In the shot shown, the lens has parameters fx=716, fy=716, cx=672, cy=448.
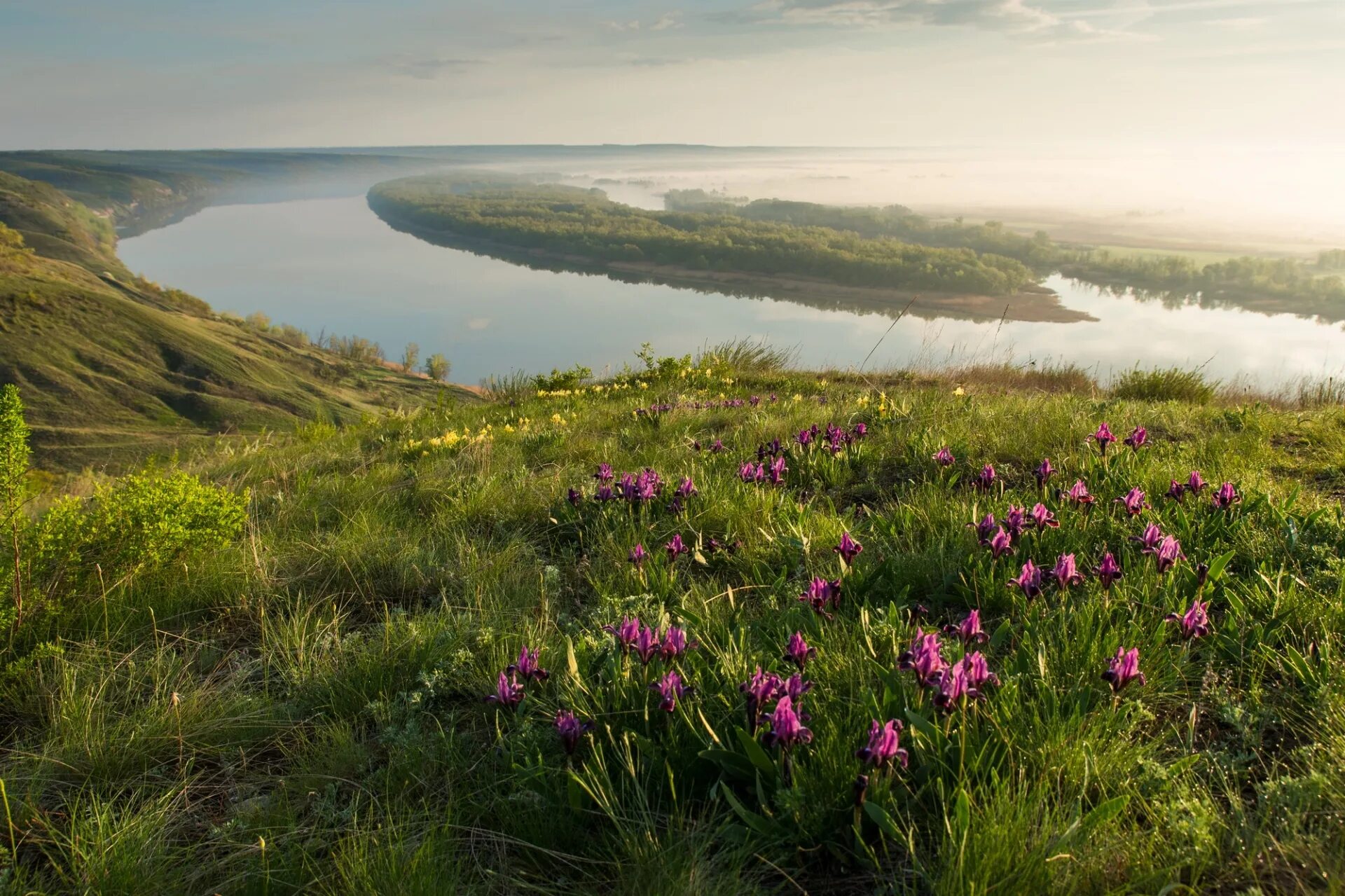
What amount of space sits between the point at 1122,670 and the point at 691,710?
3.68 feet

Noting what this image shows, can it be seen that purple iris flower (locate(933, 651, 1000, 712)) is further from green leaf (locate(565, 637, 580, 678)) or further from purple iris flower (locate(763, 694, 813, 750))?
green leaf (locate(565, 637, 580, 678))

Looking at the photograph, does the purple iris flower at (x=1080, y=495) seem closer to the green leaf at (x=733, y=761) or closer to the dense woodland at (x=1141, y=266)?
the green leaf at (x=733, y=761)

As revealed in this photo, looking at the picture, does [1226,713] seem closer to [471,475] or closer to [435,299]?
[471,475]

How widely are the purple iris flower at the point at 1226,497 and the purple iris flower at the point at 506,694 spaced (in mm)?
2893

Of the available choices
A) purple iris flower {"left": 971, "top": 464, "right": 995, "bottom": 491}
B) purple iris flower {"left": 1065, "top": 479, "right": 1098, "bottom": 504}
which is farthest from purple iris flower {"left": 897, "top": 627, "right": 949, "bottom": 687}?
purple iris flower {"left": 971, "top": 464, "right": 995, "bottom": 491}

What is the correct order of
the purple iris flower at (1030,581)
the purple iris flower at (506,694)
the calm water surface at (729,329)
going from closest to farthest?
the purple iris flower at (506,694) → the purple iris flower at (1030,581) → the calm water surface at (729,329)

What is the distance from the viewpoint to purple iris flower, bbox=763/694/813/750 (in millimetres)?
1662

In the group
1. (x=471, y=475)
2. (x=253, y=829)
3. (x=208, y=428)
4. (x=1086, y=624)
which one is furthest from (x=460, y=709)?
(x=208, y=428)

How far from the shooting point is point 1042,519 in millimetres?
2879

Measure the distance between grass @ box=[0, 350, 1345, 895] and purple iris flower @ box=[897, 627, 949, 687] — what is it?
0.10m

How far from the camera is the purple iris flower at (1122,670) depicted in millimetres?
1820

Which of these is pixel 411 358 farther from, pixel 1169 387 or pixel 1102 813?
pixel 1102 813

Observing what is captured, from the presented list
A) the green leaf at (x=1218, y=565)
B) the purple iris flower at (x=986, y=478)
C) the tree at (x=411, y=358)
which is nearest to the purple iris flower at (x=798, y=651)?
the green leaf at (x=1218, y=565)

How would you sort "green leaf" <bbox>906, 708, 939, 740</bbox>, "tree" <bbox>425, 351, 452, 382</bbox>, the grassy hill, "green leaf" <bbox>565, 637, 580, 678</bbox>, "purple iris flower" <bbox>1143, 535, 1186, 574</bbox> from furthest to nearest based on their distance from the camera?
1. "tree" <bbox>425, 351, 452, 382</bbox>
2. the grassy hill
3. "purple iris flower" <bbox>1143, 535, 1186, 574</bbox>
4. "green leaf" <bbox>565, 637, 580, 678</bbox>
5. "green leaf" <bbox>906, 708, 939, 740</bbox>
